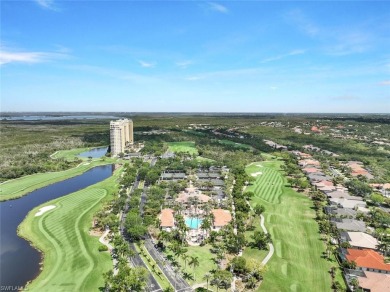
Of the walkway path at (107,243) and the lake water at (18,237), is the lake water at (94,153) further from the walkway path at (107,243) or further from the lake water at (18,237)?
the walkway path at (107,243)

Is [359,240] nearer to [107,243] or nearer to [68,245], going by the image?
[107,243]

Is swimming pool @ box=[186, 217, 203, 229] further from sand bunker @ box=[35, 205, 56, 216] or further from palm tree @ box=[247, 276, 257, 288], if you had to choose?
sand bunker @ box=[35, 205, 56, 216]

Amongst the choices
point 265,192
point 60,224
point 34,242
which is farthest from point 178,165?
point 34,242

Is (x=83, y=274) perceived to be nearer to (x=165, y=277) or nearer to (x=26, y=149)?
(x=165, y=277)

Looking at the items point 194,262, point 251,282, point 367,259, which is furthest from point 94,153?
point 367,259

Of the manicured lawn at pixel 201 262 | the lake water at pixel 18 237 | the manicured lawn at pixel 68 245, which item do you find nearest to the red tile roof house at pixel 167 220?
the manicured lawn at pixel 201 262

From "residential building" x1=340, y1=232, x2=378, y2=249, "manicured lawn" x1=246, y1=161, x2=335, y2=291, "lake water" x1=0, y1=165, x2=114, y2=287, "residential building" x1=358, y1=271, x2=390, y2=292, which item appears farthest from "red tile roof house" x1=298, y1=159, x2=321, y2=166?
"residential building" x1=358, y1=271, x2=390, y2=292
